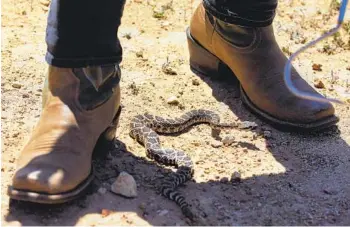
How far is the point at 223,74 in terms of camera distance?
4684 mm

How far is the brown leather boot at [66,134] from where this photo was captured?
9.56 feet

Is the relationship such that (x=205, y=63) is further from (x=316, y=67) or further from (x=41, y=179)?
(x=41, y=179)

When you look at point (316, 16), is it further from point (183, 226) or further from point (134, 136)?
point (183, 226)

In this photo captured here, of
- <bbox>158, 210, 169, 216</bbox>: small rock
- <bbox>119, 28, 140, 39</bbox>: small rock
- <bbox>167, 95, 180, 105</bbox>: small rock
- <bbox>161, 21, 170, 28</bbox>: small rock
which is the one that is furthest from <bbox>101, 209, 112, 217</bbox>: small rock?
<bbox>161, 21, 170, 28</bbox>: small rock

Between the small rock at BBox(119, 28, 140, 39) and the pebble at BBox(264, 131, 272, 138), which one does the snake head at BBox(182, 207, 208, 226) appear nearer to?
the pebble at BBox(264, 131, 272, 138)

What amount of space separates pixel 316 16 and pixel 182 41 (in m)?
1.42

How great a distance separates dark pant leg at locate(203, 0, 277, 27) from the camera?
4008mm

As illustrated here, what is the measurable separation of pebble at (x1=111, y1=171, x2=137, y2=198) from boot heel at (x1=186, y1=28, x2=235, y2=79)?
5.26ft

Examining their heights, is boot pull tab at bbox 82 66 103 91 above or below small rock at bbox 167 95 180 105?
above

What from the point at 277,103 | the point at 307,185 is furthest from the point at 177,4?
the point at 307,185

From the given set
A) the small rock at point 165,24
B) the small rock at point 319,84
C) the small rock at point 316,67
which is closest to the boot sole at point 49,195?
the small rock at point 319,84

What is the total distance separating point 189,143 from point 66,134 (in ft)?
3.37

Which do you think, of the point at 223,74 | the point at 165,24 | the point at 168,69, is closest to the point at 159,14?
the point at 165,24

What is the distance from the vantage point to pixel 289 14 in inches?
236
